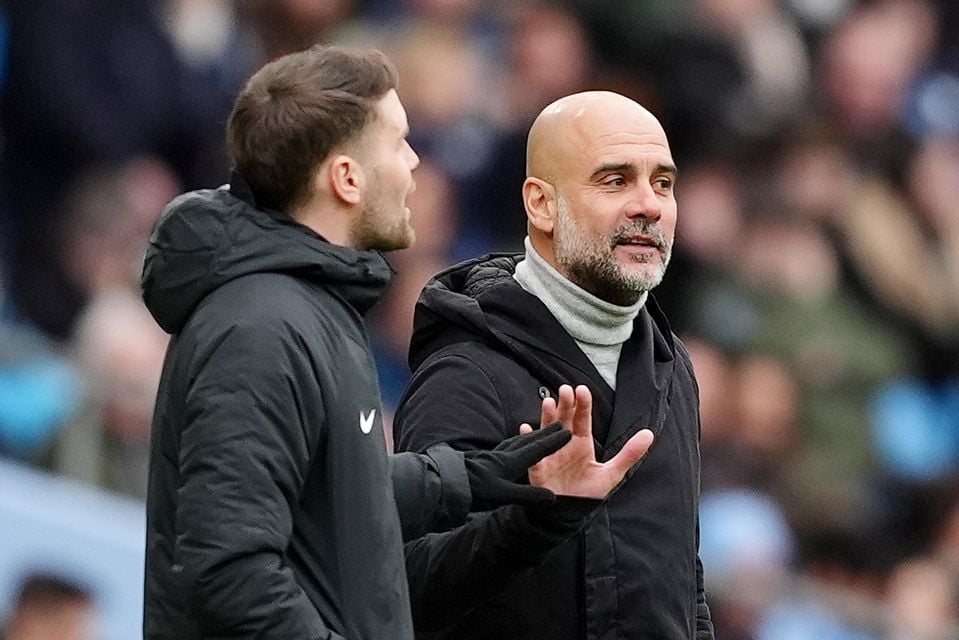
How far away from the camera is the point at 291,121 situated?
3.49m

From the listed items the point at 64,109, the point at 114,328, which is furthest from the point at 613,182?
the point at 64,109

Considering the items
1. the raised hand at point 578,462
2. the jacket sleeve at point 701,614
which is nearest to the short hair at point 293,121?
the raised hand at point 578,462

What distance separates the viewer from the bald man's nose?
160 inches

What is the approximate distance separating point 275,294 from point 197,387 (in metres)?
0.19

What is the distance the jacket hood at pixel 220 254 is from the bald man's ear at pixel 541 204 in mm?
776

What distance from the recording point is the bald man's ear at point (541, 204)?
4195 mm

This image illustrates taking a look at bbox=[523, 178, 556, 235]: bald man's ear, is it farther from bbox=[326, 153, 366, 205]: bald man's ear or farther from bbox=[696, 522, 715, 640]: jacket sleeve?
bbox=[326, 153, 366, 205]: bald man's ear

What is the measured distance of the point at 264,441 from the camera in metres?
3.27

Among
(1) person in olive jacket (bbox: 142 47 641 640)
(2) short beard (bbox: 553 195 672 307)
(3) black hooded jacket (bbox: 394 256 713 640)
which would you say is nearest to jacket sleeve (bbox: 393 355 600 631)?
(3) black hooded jacket (bbox: 394 256 713 640)

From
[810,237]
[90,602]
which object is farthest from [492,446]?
[810,237]

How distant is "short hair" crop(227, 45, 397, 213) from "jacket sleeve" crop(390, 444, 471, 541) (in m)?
0.47

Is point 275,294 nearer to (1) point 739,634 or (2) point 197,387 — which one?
(2) point 197,387

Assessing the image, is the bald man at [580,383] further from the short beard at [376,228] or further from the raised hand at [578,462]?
the short beard at [376,228]

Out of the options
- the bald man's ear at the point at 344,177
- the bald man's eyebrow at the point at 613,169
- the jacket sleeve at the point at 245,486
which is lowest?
the jacket sleeve at the point at 245,486
